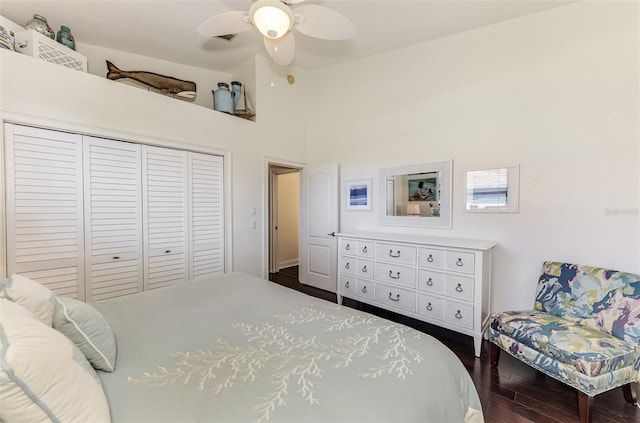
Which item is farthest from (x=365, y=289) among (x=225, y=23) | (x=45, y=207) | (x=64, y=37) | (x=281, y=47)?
(x=64, y=37)

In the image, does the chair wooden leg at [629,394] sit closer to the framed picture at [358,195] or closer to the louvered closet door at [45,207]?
the framed picture at [358,195]

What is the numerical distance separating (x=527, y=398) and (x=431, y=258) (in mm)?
1125

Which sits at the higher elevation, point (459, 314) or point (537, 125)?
point (537, 125)

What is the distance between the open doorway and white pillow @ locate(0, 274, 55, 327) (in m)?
4.12

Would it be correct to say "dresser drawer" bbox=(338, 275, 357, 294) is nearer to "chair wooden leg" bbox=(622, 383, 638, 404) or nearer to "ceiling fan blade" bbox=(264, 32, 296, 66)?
"chair wooden leg" bbox=(622, 383, 638, 404)

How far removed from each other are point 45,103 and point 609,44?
443cm

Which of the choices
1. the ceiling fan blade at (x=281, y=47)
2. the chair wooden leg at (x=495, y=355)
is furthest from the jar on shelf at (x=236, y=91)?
the chair wooden leg at (x=495, y=355)

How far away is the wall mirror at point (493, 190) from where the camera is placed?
249 centimetres

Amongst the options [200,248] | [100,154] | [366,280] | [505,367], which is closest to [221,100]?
[100,154]

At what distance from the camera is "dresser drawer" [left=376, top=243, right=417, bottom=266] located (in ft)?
8.61

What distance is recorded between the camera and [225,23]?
6.07 ft

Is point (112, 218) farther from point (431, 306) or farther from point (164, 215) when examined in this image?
point (431, 306)

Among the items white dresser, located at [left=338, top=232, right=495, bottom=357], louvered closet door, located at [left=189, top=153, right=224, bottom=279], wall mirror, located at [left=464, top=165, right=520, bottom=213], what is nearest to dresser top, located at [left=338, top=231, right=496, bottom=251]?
white dresser, located at [left=338, top=232, right=495, bottom=357]

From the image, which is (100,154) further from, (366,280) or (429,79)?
(429,79)
